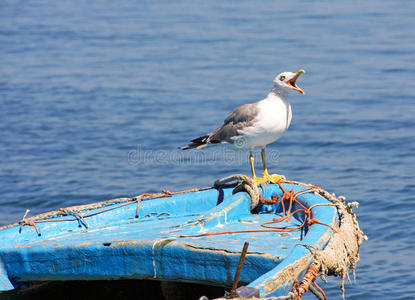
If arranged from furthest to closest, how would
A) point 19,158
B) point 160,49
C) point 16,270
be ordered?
point 160,49 < point 19,158 < point 16,270

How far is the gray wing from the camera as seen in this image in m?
6.24

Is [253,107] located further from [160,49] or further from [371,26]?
[371,26]

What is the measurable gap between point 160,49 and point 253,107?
1162 cm

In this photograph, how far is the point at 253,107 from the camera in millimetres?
6293

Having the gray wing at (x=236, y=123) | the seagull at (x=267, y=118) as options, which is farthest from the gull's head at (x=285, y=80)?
the gray wing at (x=236, y=123)

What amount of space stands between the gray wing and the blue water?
2088mm

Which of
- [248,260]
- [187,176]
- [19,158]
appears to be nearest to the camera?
[248,260]

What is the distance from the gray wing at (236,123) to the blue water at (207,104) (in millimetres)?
2088

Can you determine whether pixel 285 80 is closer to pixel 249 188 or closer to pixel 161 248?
pixel 249 188

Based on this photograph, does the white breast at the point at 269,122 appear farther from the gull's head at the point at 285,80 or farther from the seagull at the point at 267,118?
the gull's head at the point at 285,80

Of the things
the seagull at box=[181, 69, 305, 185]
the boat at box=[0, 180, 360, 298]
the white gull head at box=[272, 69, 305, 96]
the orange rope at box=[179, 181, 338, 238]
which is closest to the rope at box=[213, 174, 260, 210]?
the boat at box=[0, 180, 360, 298]

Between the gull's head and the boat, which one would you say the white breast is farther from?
the boat

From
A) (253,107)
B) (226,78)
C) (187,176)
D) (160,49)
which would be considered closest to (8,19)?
(160,49)

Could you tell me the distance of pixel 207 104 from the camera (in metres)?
13.4
